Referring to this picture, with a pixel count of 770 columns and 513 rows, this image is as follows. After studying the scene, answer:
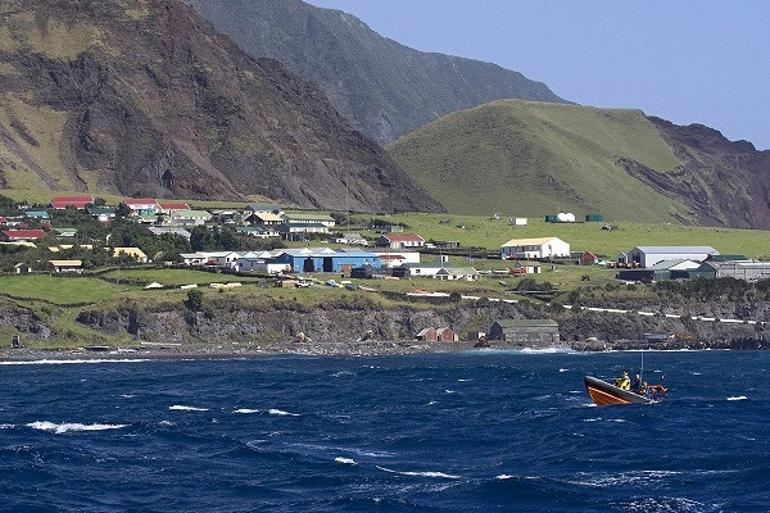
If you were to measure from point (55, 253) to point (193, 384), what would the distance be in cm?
7083

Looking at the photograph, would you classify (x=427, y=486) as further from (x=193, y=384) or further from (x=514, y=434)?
(x=193, y=384)

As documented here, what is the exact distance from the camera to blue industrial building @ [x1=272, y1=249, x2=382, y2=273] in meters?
173

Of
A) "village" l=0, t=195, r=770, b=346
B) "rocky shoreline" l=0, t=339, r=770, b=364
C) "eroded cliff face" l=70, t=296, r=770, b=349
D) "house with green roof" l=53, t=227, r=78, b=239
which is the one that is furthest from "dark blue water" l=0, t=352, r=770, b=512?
"house with green roof" l=53, t=227, r=78, b=239

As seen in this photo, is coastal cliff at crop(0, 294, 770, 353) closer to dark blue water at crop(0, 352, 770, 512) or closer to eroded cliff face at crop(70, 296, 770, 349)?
eroded cliff face at crop(70, 296, 770, 349)

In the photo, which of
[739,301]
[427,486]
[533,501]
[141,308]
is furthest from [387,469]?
[739,301]

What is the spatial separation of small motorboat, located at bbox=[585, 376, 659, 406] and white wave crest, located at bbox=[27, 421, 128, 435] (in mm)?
23919

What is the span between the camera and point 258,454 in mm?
65250

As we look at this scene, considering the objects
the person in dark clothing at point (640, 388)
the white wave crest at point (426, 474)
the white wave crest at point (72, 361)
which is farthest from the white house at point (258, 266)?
the white wave crest at point (426, 474)

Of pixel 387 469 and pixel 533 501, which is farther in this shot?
pixel 387 469

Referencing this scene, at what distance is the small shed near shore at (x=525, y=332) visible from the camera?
152 m

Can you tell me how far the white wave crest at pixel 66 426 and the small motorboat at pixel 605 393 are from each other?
78.5 feet

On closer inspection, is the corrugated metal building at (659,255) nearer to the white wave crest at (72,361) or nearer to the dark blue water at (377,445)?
the white wave crest at (72,361)

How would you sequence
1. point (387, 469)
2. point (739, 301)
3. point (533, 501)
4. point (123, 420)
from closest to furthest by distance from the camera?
point (533, 501)
point (387, 469)
point (123, 420)
point (739, 301)

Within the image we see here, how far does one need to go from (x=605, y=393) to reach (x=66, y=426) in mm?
27314
